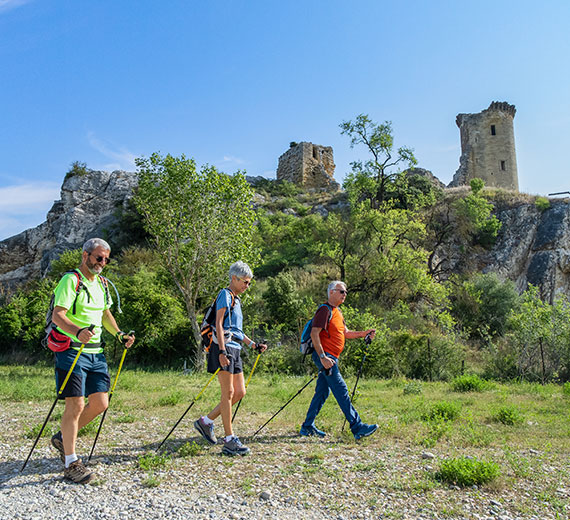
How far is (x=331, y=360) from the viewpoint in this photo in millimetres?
5348

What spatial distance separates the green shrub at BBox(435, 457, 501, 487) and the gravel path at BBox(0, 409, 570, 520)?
103mm

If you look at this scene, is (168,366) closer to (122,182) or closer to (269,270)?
(269,270)

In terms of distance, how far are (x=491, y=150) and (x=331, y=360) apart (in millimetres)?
39002

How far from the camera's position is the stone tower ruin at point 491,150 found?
1496 inches

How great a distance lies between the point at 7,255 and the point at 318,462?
33.4 m

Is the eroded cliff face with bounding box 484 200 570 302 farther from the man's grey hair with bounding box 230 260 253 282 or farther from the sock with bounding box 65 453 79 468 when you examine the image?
the sock with bounding box 65 453 79 468

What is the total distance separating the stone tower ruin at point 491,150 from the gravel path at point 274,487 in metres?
37.1

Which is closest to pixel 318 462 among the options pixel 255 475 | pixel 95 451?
pixel 255 475

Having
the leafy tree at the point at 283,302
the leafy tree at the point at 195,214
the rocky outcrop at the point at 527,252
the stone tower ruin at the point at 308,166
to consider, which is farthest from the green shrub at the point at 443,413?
the stone tower ruin at the point at 308,166

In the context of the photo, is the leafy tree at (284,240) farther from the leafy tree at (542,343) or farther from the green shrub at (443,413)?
the green shrub at (443,413)

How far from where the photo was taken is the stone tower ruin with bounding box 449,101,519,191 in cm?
3800

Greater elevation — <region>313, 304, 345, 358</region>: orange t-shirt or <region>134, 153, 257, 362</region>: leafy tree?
<region>134, 153, 257, 362</region>: leafy tree

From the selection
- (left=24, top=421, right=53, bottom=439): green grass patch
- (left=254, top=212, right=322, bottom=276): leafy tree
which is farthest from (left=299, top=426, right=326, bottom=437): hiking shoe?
(left=254, top=212, right=322, bottom=276): leafy tree

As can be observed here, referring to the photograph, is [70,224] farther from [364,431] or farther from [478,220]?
[364,431]
